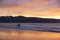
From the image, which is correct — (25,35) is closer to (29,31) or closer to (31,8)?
(29,31)

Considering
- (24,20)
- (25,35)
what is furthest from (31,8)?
(25,35)

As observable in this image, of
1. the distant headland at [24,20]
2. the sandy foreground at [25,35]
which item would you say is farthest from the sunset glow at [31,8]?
the sandy foreground at [25,35]

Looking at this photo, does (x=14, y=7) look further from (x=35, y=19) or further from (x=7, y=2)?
(x=35, y=19)

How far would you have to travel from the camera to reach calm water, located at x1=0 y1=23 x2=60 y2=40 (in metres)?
1.09

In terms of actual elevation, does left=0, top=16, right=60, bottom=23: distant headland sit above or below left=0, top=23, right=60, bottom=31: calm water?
above

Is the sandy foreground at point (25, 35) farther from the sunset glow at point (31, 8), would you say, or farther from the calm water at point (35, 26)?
the sunset glow at point (31, 8)

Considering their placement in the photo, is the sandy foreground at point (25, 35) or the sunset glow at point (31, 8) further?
the sunset glow at point (31, 8)

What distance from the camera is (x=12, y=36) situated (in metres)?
1.13

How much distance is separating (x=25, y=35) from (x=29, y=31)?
1.7 inches

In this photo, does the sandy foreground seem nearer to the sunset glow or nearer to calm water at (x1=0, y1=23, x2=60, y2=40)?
calm water at (x1=0, y1=23, x2=60, y2=40)

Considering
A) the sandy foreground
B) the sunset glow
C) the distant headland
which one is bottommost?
the sandy foreground

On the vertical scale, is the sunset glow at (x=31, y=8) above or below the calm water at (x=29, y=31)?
above

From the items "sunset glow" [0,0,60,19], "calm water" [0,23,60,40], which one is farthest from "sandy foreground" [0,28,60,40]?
"sunset glow" [0,0,60,19]

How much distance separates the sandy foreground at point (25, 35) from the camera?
3.56 feet
